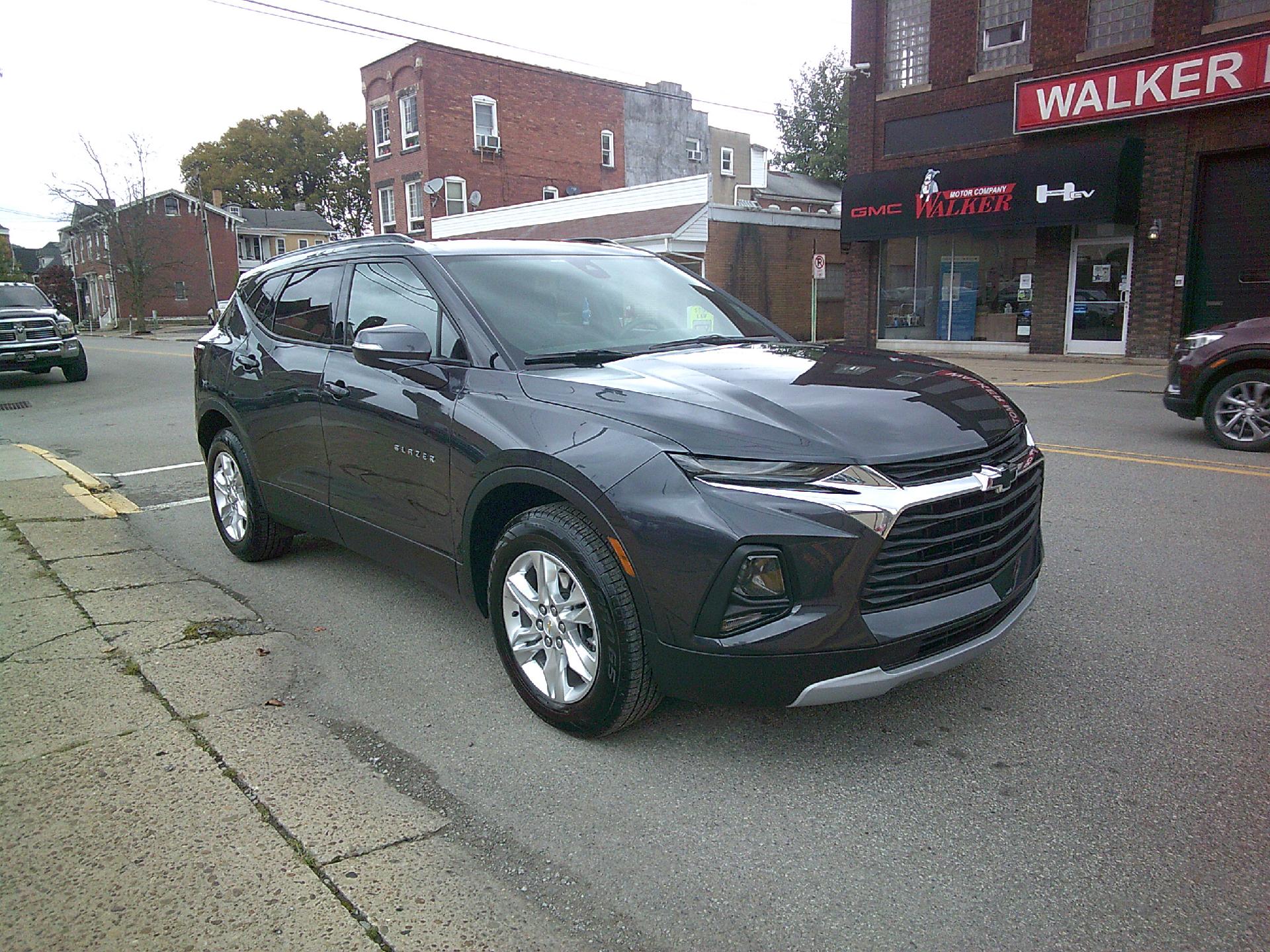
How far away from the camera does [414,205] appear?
38.6 meters

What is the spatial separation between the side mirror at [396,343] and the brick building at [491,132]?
3402cm

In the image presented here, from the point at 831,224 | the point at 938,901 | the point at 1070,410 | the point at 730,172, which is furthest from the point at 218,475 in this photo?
the point at 730,172

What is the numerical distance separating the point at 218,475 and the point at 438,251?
107 inches

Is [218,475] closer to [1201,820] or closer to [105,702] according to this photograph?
[105,702]

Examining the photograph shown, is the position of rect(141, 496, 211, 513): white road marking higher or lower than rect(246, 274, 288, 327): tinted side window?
lower

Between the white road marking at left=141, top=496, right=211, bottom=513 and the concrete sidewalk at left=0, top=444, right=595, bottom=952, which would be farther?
the white road marking at left=141, top=496, right=211, bottom=513

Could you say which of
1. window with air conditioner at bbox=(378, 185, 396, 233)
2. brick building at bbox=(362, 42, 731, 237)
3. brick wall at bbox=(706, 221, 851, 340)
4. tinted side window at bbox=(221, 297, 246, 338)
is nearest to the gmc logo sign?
brick wall at bbox=(706, 221, 851, 340)

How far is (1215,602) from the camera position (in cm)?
464

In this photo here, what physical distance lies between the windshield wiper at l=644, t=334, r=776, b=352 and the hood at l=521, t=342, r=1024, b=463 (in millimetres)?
166

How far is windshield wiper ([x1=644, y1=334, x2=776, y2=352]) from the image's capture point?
4.16m

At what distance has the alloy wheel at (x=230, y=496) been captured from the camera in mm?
5793

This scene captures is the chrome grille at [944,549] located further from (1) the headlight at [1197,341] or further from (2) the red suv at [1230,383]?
(1) the headlight at [1197,341]

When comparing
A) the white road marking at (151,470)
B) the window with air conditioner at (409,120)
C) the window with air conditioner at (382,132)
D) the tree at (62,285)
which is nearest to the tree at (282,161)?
the tree at (62,285)

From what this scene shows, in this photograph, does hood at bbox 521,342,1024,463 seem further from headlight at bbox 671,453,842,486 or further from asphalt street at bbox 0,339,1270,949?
asphalt street at bbox 0,339,1270,949
